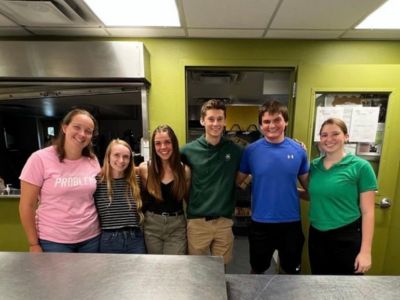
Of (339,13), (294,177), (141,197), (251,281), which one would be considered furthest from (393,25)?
(141,197)

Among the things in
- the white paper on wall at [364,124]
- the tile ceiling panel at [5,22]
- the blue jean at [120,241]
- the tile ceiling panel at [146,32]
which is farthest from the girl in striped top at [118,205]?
the white paper on wall at [364,124]

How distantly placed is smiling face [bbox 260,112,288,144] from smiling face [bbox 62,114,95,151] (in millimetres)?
1054

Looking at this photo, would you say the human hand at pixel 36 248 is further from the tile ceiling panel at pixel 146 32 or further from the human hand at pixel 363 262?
the human hand at pixel 363 262

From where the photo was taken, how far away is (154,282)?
77 cm

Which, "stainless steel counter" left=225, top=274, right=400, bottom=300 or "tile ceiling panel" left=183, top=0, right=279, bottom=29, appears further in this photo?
"tile ceiling panel" left=183, top=0, right=279, bottom=29

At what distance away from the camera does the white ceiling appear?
1.41m

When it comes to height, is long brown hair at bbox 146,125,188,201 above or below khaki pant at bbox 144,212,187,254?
above

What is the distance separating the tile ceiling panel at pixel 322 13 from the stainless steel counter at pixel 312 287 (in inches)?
56.1

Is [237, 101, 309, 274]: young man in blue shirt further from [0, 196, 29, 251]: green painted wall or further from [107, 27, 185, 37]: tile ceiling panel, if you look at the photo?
[0, 196, 29, 251]: green painted wall

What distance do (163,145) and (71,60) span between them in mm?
1003

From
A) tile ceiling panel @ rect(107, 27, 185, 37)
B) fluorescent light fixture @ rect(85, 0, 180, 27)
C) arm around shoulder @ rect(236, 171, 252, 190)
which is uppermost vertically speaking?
fluorescent light fixture @ rect(85, 0, 180, 27)

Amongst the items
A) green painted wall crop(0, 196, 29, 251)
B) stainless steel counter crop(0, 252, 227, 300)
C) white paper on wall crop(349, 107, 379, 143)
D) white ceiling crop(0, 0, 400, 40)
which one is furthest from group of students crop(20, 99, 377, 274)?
green painted wall crop(0, 196, 29, 251)

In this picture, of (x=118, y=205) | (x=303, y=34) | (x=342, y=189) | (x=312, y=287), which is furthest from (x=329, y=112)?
(x=118, y=205)

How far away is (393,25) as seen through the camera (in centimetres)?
166
